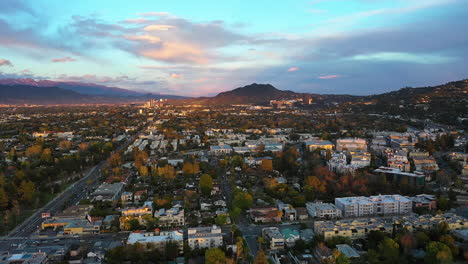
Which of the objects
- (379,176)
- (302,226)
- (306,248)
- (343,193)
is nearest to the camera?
(306,248)

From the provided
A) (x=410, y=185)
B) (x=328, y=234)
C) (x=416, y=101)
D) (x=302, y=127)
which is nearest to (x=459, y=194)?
(x=410, y=185)

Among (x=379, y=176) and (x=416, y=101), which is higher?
(x=416, y=101)

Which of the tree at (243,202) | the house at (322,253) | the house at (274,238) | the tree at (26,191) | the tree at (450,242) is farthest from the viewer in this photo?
the tree at (26,191)

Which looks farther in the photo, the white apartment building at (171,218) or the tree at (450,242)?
the white apartment building at (171,218)

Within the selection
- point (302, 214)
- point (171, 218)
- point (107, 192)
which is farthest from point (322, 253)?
point (107, 192)

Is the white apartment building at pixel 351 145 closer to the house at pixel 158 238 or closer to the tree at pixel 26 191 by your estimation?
the house at pixel 158 238

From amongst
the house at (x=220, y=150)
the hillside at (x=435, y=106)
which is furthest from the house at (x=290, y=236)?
the hillside at (x=435, y=106)

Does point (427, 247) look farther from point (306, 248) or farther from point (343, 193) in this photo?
point (343, 193)
